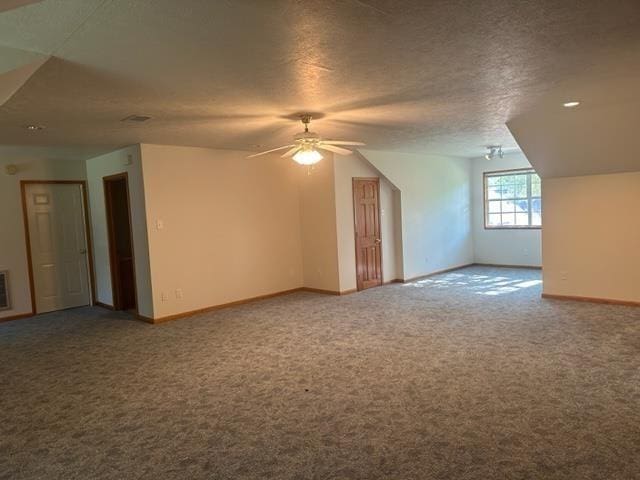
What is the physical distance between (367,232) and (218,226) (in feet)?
8.48

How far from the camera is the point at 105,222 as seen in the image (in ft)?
22.5

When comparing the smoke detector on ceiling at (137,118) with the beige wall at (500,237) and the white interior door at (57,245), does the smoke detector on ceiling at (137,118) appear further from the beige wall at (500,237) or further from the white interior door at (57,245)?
the beige wall at (500,237)

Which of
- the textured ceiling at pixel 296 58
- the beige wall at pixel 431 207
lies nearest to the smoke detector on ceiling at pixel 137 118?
the textured ceiling at pixel 296 58

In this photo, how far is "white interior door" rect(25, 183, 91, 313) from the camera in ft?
22.2

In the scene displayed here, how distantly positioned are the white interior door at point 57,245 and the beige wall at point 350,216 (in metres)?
4.13

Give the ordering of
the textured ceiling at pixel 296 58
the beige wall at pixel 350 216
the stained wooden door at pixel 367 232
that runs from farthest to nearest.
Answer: the stained wooden door at pixel 367 232 → the beige wall at pixel 350 216 → the textured ceiling at pixel 296 58

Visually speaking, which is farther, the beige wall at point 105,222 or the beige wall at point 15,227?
the beige wall at point 15,227

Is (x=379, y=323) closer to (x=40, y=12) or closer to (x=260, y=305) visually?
(x=260, y=305)

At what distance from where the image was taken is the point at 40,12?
2.00 meters

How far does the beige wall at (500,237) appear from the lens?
917 centimetres

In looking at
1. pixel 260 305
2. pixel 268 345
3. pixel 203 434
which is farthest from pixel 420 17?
pixel 260 305

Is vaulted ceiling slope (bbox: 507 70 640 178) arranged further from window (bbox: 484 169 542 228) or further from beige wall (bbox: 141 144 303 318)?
beige wall (bbox: 141 144 303 318)

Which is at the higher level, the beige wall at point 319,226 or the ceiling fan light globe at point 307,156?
the ceiling fan light globe at point 307,156

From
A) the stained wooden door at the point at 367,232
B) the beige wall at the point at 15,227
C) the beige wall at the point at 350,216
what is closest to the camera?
the beige wall at the point at 15,227
